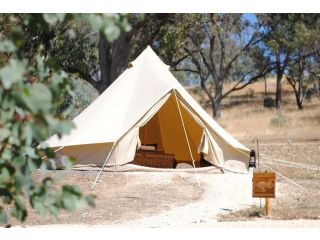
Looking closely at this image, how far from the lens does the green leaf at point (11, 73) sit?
195cm

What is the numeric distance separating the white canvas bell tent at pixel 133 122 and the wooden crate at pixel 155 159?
21.4 inches

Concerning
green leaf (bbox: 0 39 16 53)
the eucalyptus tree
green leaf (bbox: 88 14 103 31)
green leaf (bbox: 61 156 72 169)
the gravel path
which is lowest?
the gravel path

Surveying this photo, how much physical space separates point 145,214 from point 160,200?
800mm

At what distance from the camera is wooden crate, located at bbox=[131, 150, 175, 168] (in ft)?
37.8

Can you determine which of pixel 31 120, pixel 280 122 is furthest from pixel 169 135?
pixel 280 122

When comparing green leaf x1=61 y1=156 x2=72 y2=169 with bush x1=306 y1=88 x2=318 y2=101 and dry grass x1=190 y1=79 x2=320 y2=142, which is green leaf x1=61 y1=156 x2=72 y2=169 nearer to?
dry grass x1=190 y1=79 x2=320 y2=142

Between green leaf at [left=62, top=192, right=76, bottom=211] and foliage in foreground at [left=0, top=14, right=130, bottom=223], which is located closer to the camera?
foliage in foreground at [left=0, top=14, right=130, bottom=223]

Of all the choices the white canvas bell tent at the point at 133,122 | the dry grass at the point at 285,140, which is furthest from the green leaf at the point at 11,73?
the white canvas bell tent at the point at 133,122

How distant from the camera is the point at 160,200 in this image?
8.30m

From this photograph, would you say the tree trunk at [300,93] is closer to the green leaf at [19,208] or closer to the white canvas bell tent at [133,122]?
the white canvas bell tent at [133,122]

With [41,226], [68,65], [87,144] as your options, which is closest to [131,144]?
[87,144]

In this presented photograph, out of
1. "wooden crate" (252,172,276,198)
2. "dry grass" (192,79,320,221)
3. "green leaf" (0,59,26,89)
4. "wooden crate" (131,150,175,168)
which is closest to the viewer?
"green leaf" (0,59,26,89)

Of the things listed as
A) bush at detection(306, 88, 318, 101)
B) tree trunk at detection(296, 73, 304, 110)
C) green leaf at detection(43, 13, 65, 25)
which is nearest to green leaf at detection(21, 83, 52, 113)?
green leaf at detection(43, 13, 65, 25)

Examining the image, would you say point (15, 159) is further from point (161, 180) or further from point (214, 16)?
point (214, 16)
